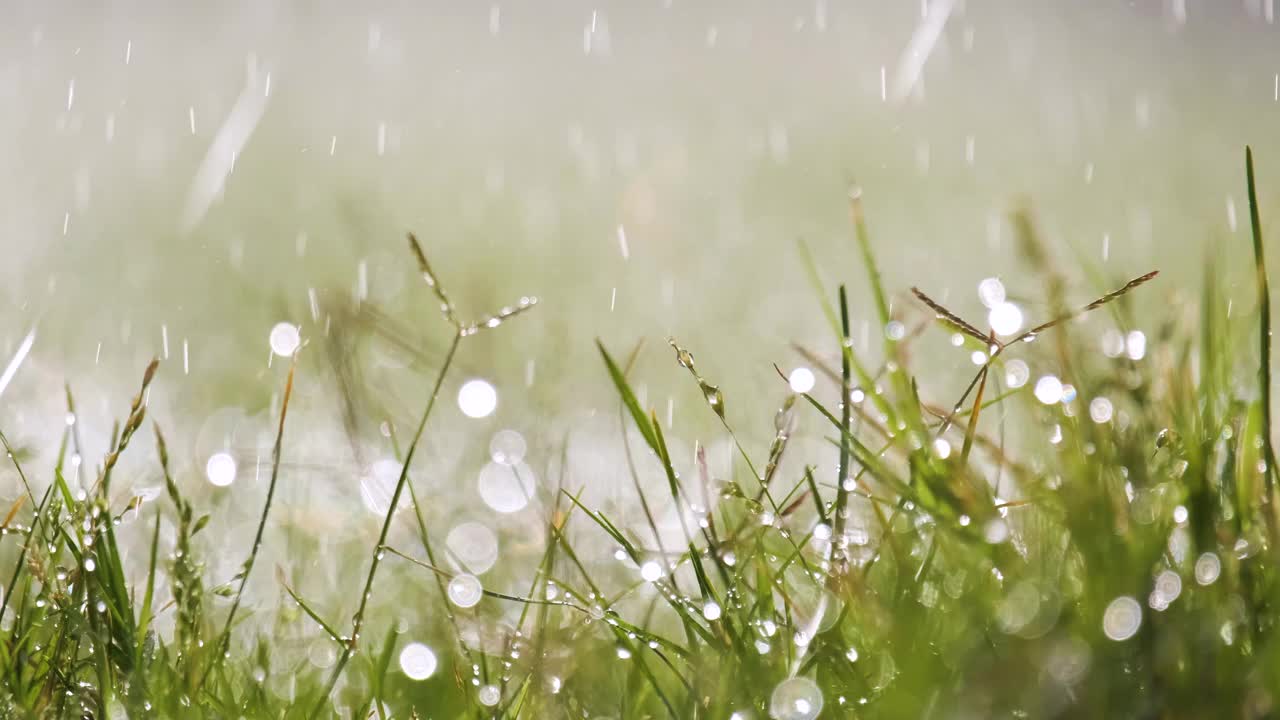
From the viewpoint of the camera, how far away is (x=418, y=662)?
4.83 ft

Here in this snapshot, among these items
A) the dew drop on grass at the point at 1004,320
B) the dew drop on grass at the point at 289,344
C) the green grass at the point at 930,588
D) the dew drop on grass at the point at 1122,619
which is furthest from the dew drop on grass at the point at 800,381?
the dew drop on grass at the point at 289,344

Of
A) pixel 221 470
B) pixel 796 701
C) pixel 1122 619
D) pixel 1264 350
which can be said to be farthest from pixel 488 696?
pixel 221 470

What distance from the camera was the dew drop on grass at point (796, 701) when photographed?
882 millimetres

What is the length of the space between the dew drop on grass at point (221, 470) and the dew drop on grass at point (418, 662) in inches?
30.2

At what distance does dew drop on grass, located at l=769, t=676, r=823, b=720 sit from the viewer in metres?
0.88

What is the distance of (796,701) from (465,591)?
54cm

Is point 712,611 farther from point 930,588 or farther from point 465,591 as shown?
point 465,591

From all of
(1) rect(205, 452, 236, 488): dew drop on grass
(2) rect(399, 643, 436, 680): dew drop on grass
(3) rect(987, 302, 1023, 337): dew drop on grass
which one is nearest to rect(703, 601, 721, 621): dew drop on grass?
(3) rect(987, 302, 1023, 337): dew drop on grass

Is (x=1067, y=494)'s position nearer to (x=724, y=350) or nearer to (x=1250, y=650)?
(x=1250, y=650)

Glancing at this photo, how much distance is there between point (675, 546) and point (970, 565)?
6.04ft

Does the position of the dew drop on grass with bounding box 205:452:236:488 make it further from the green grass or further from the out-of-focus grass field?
the green grass

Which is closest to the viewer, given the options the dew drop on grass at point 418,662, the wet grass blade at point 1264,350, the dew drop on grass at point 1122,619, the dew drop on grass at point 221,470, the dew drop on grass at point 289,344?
the dew drop on grass at point 1122,619

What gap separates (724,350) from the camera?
6770 millimetres

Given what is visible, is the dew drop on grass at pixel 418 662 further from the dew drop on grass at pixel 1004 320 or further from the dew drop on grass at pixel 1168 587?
the dew drop on grass at pixel 1168 587
